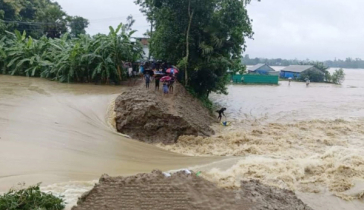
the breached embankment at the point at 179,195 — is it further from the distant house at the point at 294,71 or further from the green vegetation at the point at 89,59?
the distant house at the point at 294,71

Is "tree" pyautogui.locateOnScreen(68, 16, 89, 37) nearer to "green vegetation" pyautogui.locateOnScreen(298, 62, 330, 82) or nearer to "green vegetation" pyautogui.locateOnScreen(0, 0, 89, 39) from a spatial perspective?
"green vegetation" pyautogui.locateOnScreen(0, 0, 89, 39)

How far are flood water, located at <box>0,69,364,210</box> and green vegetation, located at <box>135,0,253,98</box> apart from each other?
3.08m

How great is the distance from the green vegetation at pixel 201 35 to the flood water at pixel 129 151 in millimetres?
3083

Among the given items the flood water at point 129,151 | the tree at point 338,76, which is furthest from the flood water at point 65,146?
the tree at point 338,76

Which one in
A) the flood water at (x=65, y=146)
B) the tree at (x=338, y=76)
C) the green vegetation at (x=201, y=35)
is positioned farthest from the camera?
the tree at (x=338, y=76)

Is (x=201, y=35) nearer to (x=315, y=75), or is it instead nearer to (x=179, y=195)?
(x=179, y=195)

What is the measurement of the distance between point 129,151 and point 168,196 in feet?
13.3

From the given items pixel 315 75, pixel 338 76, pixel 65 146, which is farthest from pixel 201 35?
pixel 338 76

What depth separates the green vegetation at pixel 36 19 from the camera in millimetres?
28625

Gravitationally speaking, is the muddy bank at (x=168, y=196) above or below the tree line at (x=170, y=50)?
below

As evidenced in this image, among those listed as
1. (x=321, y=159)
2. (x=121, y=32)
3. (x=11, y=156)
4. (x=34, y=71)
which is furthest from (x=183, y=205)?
(x=34, y=71)

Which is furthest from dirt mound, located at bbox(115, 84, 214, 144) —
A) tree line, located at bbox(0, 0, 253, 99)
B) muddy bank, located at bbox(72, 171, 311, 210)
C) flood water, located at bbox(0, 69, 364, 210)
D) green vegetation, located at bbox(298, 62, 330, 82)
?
green vegetation, located at bbox(298, 62, 330, 82)

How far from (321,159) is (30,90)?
12.3m

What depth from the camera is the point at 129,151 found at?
9.05 m
